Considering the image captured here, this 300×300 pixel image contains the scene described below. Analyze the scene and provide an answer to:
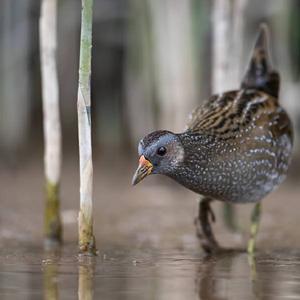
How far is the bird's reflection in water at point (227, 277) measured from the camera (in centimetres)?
437

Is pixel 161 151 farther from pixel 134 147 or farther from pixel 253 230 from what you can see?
pixel 134 147

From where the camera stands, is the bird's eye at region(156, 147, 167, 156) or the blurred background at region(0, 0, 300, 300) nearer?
the blurred background at region(0, 0, 300, 300)

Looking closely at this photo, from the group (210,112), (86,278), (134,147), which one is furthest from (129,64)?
(86,278)

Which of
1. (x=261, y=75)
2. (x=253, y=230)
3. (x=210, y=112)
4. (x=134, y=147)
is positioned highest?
(x=261, y=75)

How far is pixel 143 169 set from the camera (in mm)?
5445

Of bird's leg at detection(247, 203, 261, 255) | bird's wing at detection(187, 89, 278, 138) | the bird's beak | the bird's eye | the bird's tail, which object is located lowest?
bird's leg at detection(247, 203, 261, 255)

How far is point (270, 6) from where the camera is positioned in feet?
31.4

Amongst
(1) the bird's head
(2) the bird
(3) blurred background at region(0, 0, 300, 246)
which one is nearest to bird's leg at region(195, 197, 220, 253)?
(2) the bird

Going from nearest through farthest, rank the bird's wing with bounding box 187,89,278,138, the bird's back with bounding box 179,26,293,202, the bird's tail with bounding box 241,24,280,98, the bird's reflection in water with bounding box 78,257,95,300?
the bird's reflection in water with bounding box 78,257,95,300 → the bird's back with bounding box 179,26,293,202 → the bird's wing with bounding box 187,89,278,138 → the bird's tail with bounding box 241,24,280,98

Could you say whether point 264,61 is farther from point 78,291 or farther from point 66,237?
point 78,291

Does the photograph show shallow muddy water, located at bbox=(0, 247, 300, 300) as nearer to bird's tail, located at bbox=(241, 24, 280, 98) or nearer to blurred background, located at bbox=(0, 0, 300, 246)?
bird's tail, located at bbox=(241, 24, 280, 98)

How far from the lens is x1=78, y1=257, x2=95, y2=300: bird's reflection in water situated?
14.1 feet

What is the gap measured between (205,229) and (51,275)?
170cm

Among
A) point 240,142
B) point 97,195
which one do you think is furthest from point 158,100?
point 240,142
